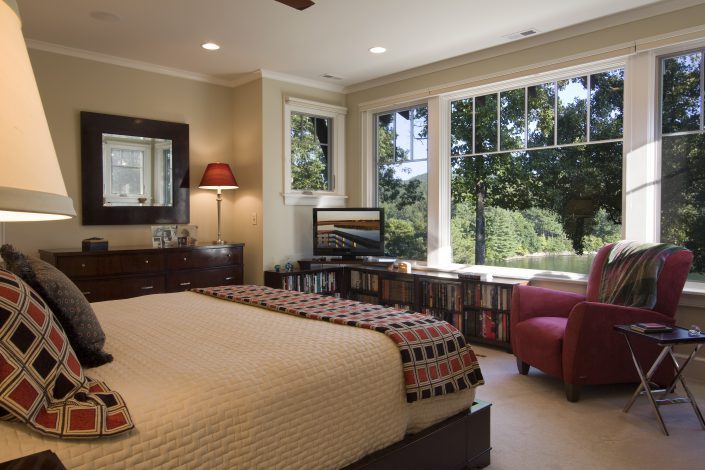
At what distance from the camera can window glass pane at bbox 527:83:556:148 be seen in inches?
172

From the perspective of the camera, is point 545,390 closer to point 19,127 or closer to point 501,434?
point 501,434

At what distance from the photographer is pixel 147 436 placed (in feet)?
4.09

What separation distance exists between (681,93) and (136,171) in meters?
4.72

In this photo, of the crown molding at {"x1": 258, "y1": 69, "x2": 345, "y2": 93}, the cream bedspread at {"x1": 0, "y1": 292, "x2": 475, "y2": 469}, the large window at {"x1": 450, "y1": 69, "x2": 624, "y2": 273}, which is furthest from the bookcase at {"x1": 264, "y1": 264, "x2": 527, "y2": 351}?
the cream bedspread at {"x1": 0, "y1": 292, "x2": 475, "y2": 469}

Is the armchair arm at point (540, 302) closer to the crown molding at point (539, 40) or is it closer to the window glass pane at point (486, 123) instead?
the window glass pane at point (486, 123)

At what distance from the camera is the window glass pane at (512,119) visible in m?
4.57

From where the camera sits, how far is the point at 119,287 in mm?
4262

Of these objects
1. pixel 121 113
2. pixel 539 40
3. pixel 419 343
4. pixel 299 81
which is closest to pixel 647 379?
pixel 419 343

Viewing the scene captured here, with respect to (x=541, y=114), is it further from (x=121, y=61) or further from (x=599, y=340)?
(x=121, y=61)

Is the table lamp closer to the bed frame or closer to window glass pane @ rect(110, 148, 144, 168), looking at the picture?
window glass pane @ rect(110, 148, 144, 168)

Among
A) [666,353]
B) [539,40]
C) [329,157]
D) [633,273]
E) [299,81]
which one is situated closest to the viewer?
[666,353]

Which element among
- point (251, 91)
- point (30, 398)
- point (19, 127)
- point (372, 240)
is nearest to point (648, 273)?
point (372, 240)

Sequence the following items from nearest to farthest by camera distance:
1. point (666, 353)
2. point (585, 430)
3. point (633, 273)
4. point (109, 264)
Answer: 1. point (585, 430)
2. point (666, 353)
3. point (633, 273)
4. point (109, 264)

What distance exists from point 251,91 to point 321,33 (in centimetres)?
144
